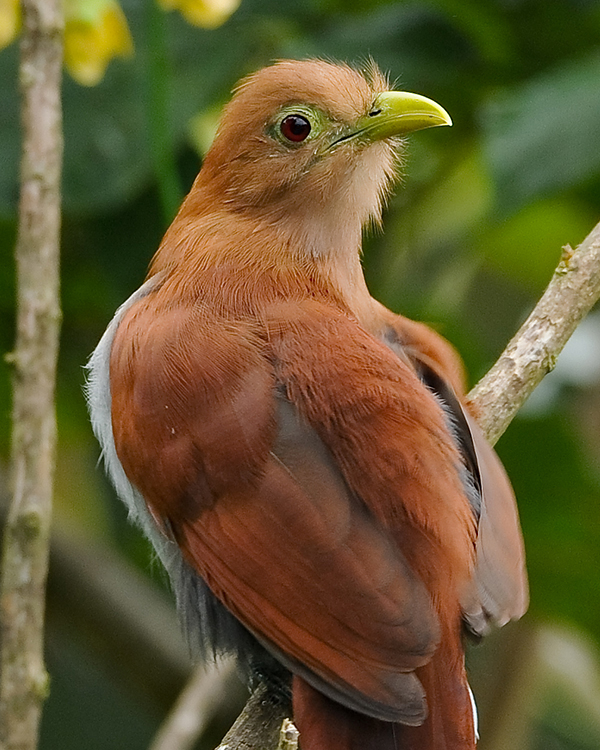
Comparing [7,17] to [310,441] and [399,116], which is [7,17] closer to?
[399,116]

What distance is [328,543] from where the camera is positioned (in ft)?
8.36

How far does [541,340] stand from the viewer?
3102 mm

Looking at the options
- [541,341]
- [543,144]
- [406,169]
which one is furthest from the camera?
[406,169]

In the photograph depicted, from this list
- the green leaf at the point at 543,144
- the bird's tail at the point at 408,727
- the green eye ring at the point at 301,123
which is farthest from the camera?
the green leaf at the point at 543,144

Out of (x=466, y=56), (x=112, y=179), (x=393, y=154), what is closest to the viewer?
(x=393, y=154)

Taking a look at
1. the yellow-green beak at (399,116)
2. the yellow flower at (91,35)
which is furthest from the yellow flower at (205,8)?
the yellow-green beak at (399,116)

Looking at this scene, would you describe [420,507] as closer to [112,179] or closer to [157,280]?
[157,280]

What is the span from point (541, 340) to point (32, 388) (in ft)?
3.86

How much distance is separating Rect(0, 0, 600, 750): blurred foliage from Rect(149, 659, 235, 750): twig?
2.44ft

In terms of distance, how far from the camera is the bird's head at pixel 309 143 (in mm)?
3141

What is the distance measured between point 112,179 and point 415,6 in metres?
1.18

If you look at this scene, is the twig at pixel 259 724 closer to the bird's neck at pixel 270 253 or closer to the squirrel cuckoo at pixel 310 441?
the squirrel cuckoo at pixel 310 441

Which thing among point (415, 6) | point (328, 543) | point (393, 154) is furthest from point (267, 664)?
point (415, 6)

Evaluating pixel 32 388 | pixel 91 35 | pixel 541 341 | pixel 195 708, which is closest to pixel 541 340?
pixel 541 341
